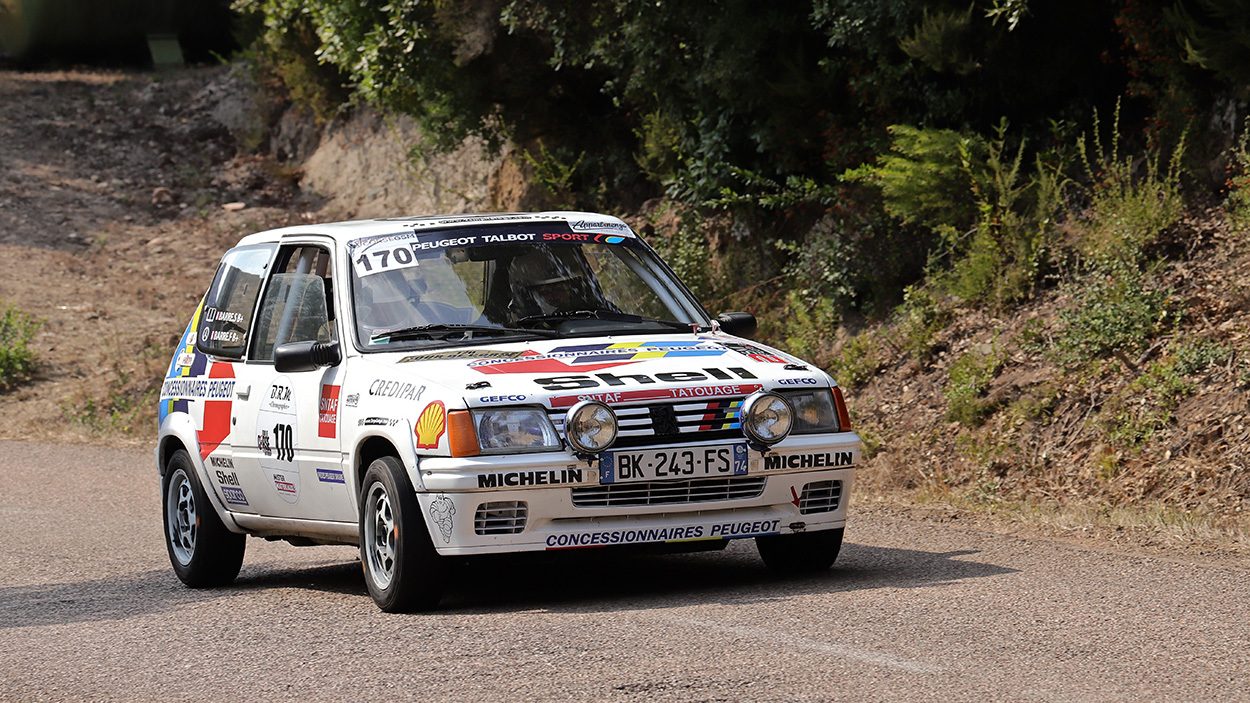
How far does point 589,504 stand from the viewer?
7.02 meters

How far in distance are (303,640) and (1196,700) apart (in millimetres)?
3651

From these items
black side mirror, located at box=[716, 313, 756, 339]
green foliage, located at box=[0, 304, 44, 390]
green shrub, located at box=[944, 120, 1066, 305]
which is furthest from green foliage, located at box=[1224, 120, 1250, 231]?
green foliage, located at box=[0, 304, 44, 390]

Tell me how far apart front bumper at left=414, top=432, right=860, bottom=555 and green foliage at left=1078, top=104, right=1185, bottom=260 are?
19.1ft

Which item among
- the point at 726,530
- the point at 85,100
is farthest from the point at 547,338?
the point at 85,100

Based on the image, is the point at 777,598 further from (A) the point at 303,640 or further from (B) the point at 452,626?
(A) the point at 303,640

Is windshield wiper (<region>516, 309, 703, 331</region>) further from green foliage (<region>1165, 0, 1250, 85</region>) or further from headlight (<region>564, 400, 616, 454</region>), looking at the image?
green foliage (<region>1165, 0, 1250, 85</region>)

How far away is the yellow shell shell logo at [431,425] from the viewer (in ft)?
22.7

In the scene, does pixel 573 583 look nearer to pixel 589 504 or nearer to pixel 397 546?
pixel 589 504

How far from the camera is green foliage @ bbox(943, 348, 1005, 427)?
40.3ft

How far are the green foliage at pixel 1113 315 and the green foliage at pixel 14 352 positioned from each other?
1622 centimetres

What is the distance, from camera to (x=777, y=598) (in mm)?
7180

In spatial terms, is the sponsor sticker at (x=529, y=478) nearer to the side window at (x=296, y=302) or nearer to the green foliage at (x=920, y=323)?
the side window at (x=296, y=302)

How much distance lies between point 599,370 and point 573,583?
145 cm

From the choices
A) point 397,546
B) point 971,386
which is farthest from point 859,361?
point 397,546
